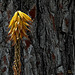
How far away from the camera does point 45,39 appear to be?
0.50 meters

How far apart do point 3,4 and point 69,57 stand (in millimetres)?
329

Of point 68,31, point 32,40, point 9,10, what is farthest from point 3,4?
point 68,31

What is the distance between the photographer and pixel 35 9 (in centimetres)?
50

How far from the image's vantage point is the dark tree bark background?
0.48m

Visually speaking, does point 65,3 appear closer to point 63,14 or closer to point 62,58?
point 63,14

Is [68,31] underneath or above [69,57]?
above

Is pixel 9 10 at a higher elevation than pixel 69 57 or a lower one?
higher

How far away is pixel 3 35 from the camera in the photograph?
0.48 meters

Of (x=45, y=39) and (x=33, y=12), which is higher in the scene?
(x=33, y=12)

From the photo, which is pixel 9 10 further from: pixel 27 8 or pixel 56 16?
pixel 56 16

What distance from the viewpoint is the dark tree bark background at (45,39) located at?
48 cm

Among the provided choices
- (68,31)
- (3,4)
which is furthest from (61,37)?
(3,4)

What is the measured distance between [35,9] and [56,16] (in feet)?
0.29

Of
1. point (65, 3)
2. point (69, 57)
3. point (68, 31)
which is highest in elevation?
point (65, 3)
